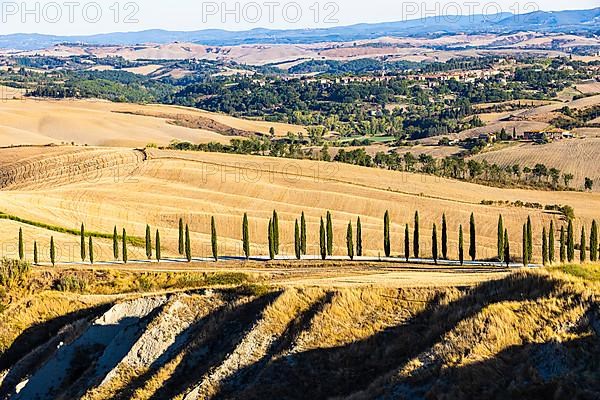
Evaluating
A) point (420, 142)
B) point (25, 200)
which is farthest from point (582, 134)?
point (25, 200)

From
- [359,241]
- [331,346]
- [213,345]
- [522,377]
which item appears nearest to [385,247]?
[359,241]

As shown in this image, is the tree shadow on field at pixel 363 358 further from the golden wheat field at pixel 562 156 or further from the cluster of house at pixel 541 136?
the cluster of house at pixel 541 136

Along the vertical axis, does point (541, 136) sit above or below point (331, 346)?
below

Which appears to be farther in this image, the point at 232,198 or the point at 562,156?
the point at 562,156

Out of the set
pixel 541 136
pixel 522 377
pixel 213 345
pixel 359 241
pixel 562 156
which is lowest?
pixel 562 156

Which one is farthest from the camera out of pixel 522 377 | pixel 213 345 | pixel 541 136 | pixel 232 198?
pixel 541 136

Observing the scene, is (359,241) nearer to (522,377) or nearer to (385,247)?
(385,247)

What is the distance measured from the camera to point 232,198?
102 metres

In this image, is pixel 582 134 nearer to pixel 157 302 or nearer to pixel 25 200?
pixel 25 200

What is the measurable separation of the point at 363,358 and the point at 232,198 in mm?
75615

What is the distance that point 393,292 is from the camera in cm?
3100

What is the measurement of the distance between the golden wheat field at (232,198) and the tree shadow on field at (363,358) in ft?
160

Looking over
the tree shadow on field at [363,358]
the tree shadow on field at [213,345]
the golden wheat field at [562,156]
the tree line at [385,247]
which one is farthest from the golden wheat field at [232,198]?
the tree shadow on field at [363,358]

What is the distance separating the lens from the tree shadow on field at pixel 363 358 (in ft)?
85.5
